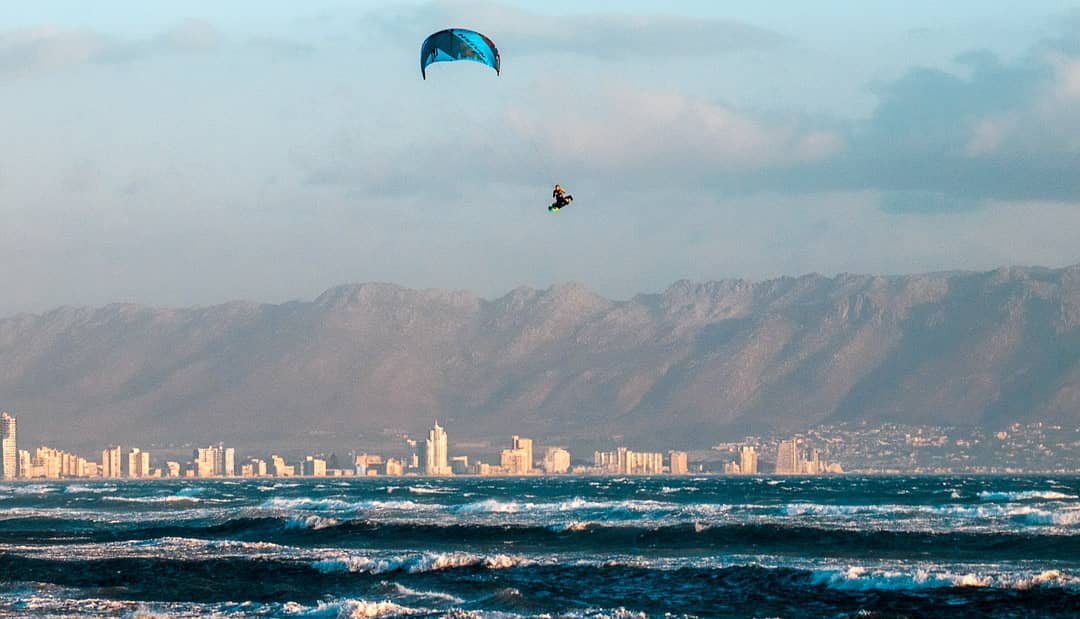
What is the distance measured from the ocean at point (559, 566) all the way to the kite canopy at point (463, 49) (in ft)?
59.0

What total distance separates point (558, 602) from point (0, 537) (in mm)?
39042

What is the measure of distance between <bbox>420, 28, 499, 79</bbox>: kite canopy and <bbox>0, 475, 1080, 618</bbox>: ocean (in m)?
18.0

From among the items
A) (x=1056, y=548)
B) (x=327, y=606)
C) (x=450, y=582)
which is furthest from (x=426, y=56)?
(x=1056, y=548)

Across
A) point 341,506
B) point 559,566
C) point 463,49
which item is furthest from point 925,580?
point 341,506

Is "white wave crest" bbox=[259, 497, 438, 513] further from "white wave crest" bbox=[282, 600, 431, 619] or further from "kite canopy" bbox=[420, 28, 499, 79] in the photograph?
"white wave crest" bbox=[282, 600, 431, 619]

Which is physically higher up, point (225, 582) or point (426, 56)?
point (426, 56)

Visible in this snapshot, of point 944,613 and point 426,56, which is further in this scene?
point 426,56

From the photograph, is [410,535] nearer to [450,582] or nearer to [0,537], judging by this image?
[0,537]

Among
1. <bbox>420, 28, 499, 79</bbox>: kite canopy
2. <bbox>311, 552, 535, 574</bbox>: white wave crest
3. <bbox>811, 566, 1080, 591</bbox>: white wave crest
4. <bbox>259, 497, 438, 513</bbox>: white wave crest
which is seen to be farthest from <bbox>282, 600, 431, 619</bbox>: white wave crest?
<bbox>259, 497, 438, 513</bbox>: white wave crest

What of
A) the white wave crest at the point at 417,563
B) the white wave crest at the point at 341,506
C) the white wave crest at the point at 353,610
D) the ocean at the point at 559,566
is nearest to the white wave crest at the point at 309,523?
the ocean at the point at 559,566

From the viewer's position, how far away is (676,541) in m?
61.8

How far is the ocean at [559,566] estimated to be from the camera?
39438 mm

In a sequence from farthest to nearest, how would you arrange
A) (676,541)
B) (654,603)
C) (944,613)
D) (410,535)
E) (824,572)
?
(410,535) < (676,541) < (824,572) < (654,603) < (944,613)

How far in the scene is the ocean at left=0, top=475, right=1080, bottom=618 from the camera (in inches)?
1553
